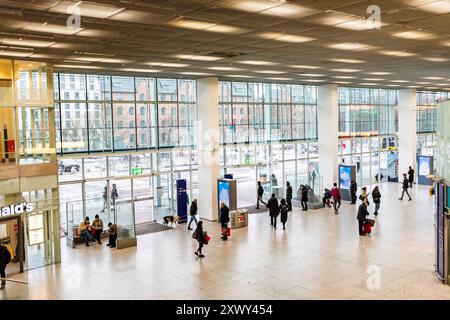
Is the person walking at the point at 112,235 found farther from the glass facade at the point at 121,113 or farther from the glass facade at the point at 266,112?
the glass facade at the point at 266,112

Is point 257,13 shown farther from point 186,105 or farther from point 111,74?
point 186,105

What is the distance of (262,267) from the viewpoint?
13508 millimetres

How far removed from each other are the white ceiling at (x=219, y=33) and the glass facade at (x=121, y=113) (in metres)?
2.13

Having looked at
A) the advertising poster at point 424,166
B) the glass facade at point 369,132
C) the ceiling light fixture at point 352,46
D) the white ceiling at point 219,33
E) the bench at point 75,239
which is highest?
the ceiling light fixture at point 352,46

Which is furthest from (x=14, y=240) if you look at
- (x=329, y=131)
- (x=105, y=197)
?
(x=329, y=131)

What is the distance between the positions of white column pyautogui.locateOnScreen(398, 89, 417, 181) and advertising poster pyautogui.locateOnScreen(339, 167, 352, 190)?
8735 millimetres

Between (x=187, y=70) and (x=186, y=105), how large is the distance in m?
4.43

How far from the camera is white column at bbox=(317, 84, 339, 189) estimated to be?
26.6 meters

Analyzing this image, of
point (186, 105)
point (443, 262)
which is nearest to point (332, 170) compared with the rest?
point (186, 105)

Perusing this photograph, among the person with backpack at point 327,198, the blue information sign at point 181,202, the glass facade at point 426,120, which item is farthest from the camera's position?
the glass facade at point 426,120

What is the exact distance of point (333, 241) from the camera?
16375 millimetres

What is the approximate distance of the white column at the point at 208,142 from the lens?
Result: 68.7ft

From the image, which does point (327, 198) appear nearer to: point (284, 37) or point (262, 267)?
point (262, 267)

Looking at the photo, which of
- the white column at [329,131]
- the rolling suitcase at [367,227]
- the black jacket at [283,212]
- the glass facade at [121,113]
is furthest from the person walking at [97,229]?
the white column at [329,131]
